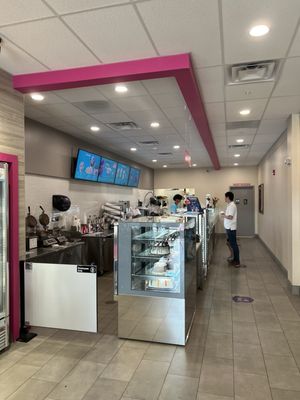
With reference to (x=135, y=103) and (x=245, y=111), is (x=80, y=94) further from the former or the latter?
(x=245, y=111)

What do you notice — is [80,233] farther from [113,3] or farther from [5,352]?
[113,3]

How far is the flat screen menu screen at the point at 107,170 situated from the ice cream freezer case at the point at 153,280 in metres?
4.12

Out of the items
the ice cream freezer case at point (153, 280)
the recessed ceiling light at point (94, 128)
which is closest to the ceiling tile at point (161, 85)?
the ice cream freezer case at point (153, 280)

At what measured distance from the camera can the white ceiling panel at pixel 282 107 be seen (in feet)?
14.0

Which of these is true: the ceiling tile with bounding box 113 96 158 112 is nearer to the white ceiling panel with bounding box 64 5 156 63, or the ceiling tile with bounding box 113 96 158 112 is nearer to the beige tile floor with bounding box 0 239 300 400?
the white ceiling panel with bounding box 64 5 156 63

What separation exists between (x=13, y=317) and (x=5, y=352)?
0.37 m

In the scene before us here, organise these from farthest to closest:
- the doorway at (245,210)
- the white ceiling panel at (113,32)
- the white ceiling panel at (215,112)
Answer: the doorway at (245,210)
the white ceiling panel at (215,112)
the white ceiling panel at (113,32)

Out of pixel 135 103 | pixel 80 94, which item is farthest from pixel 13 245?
pixel 135 103

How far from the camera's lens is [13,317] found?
338 centimetres

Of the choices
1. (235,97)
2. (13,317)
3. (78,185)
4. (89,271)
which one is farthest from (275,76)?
(78,185)

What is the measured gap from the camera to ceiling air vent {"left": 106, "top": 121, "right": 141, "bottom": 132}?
17.9 ft

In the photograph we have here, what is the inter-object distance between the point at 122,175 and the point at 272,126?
446 cm

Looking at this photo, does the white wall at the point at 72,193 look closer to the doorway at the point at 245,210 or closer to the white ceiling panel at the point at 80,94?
the white ceiling panel at the point at 80,94

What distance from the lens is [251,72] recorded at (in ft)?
11.1
